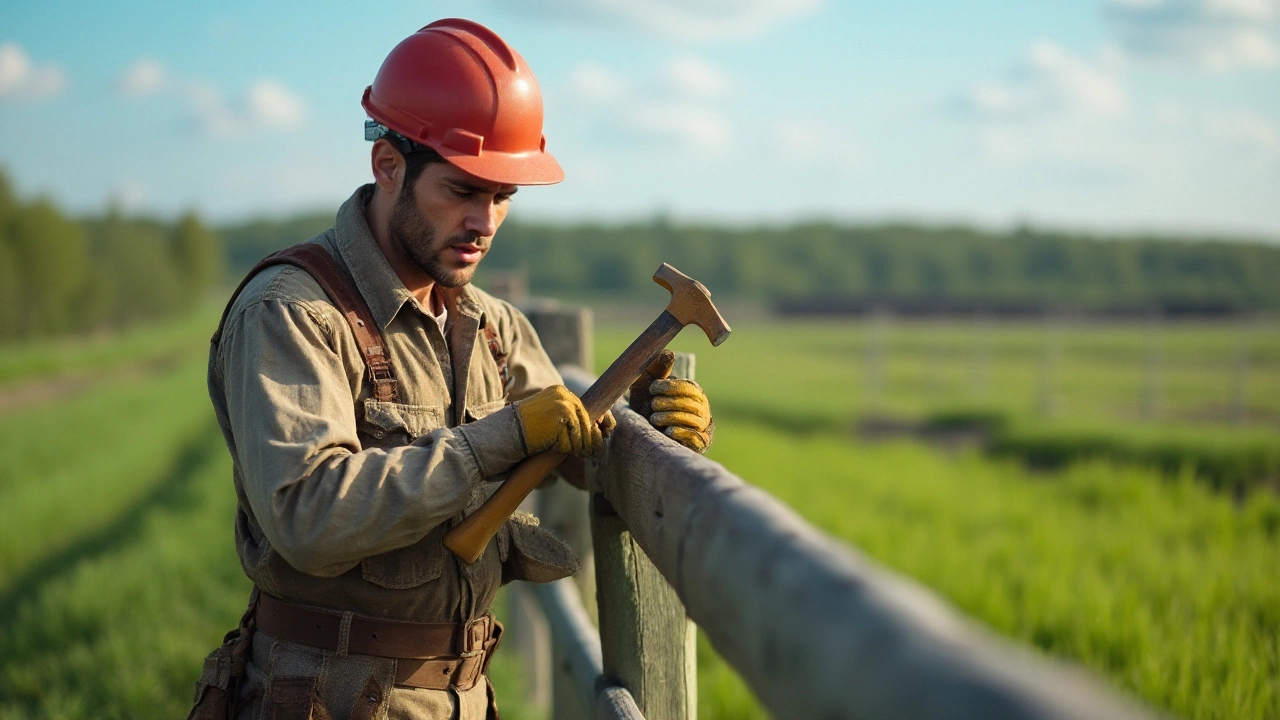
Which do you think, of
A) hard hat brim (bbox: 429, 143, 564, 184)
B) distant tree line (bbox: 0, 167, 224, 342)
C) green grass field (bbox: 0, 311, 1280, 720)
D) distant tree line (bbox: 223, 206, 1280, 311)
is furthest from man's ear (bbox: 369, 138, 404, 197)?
distant tree line (bbox: 223, 206, 1280, 311)

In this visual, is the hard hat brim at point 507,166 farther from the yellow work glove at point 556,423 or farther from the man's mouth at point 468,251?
the yellow work glove at point 556,423

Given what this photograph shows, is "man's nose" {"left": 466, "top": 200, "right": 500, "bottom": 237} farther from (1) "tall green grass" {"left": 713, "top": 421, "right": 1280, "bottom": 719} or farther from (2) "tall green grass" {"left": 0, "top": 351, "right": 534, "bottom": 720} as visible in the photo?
(2) "tall green grass" {"left": 0, "top": 351, "right": 534, "bottom": 720}

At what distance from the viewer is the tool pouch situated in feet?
6.65

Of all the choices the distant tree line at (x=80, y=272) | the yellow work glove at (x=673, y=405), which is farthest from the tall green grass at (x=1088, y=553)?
the distant tree line at (x=80, y=272)

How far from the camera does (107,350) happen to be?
3400cm

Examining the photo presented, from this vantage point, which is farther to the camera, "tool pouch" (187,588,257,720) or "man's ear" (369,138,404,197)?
"man's ear" (369,138,404,197)

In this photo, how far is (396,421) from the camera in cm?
200

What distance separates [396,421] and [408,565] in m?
0.28

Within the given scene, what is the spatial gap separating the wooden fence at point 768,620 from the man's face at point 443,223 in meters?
0.45

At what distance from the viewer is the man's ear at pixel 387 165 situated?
2.15 m

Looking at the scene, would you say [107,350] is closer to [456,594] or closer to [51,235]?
[51,235]

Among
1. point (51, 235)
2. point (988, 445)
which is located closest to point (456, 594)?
point (988, 445)

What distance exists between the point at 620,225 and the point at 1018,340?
160 ft

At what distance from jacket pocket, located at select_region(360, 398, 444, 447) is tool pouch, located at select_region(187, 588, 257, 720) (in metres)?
0.50
